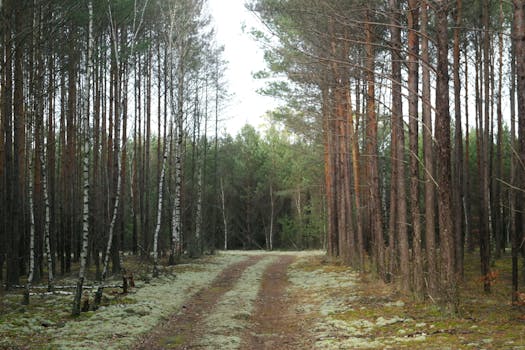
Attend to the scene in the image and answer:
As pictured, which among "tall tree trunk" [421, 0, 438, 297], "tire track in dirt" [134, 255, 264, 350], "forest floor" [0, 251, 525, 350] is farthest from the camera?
"tall tree trunk" [421, 0, 438, 297]

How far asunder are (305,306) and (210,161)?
36184 millimetres

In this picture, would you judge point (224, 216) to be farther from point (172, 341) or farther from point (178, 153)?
point (172, 341)

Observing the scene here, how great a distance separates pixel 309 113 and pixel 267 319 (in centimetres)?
1036

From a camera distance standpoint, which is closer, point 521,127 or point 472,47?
point 521,127

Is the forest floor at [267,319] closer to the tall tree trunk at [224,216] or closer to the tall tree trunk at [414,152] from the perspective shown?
the tall tree trunk at [414,152]

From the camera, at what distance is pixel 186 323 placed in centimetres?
984

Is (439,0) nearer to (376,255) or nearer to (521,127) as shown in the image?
(521,127)

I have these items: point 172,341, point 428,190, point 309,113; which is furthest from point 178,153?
point 172,341

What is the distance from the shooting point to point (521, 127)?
827 cm

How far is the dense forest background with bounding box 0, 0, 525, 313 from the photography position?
398 inches

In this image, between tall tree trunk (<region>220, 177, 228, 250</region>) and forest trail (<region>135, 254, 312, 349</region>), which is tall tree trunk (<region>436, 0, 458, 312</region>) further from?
tall tree trunk (<region>220, 177, 228, 250</region>)

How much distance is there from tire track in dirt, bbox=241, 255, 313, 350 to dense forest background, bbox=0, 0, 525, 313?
2.66 meters

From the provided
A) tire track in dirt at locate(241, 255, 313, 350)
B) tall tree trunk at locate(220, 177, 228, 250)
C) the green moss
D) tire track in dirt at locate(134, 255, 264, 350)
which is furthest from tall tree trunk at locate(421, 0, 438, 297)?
tall tree trunk at locate(220, 177, 228, 250)

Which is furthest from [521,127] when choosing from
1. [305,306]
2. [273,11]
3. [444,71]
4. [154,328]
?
[154,328]
